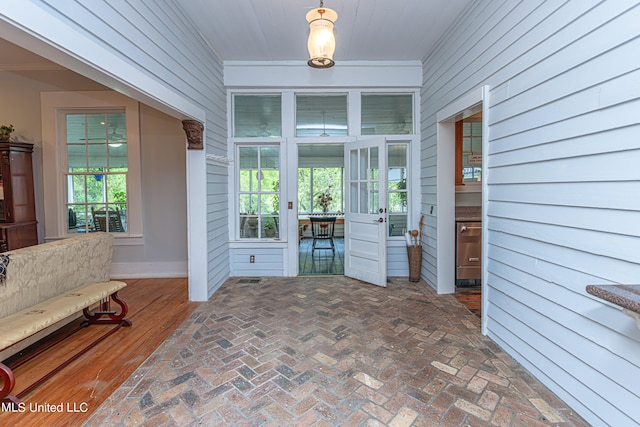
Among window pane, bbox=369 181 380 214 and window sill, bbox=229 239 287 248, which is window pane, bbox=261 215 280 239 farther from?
window pane, bbox=369 181 380 214

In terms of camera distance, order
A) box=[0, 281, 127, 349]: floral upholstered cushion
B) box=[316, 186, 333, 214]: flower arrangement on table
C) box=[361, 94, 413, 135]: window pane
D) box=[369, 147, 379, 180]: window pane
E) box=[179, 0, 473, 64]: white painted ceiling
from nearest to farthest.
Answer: box=[0, 281, 127, 349]: floral upholstered cushion, box=[179, 0, 473, 64]: white painted ceiling, box=[369, 147, 379, 180]: window pane, box=[361, 94, 413, 135]: window pane, box=[316, 186, 333, 214]: flower arrangement on table

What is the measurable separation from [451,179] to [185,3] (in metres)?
3.54

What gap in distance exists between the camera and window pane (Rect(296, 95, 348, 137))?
15.2 ft

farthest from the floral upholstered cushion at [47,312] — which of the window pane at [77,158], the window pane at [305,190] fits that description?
the window pane at [305,190]

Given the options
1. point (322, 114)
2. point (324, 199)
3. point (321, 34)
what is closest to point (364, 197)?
point (322, 114)

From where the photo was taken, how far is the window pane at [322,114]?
15.2ft

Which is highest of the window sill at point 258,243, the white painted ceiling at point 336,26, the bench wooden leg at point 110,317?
the white painted ceiling at point 336,26

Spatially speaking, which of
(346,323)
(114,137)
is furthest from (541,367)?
(114,137)

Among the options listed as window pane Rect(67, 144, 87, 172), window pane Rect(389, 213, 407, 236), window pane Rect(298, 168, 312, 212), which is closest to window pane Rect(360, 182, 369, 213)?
window pane Rect(389, 213, 407, 236)

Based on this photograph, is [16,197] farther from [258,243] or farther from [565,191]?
[565,191]

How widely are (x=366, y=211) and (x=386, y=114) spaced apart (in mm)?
1552

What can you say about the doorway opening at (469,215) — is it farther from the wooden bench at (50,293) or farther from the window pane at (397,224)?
the wooden bench at (50,293)

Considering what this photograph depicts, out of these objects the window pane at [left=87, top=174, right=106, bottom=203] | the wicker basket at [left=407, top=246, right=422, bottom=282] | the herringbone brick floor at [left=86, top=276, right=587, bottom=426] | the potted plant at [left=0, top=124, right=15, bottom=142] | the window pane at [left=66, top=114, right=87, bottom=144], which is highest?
the window pane at [left=66, top=114, right=87, bottom=144]

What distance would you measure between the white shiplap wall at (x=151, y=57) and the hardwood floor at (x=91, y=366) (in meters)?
0.58
